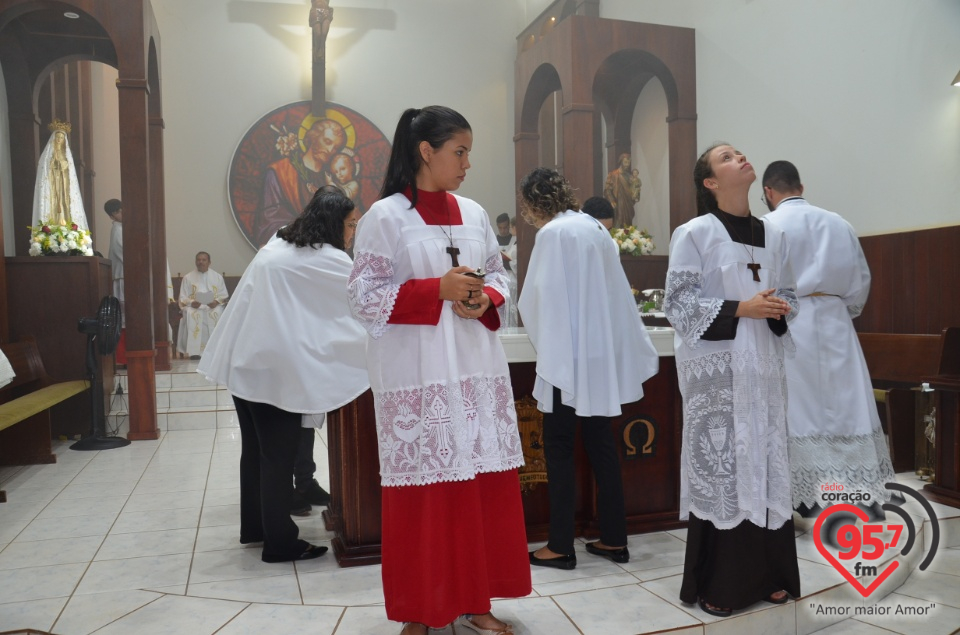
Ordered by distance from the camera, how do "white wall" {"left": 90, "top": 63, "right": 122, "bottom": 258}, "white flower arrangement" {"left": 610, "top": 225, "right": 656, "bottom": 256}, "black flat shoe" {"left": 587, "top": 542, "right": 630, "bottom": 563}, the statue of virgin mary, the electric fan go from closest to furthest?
"black flat shoe" {"left": 587, "top": 542, "right": 630, "bottom": 563}
the electric fan
the statue of virgin mary
"white flower arrangement" {"left": 610, "top": 225, "right": 656, "bottom": 256}
"white wall" {"left": 90, "top": 63, "right": 122, "bottom": 258}

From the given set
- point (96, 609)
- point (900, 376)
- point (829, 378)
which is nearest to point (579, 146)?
point (900, 376)

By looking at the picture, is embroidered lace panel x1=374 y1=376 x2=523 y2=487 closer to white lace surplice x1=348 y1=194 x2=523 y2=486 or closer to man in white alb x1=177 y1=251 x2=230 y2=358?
white lace surplice x1=348 y1=194 x2=523 y2=486

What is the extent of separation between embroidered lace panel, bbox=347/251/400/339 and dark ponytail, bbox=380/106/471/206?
224 millimetres

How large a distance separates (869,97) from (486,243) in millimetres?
4604

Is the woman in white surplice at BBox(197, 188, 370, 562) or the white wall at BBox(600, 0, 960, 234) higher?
the white wall at BBox(600, 0, 960, 234)

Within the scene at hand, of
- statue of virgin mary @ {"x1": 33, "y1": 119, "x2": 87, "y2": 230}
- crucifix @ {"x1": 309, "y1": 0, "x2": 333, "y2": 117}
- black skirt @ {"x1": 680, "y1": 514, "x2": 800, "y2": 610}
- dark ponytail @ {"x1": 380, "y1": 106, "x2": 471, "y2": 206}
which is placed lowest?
black skirt @ {"x1": 680, "y1": 514, "x2": 800, "y2": 610}

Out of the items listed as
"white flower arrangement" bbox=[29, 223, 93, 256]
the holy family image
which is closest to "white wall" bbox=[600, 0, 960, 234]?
the holy family image

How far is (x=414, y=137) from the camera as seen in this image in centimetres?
244

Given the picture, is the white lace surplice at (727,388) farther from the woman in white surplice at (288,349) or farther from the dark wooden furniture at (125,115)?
the dark wooden furniture at (125,115)

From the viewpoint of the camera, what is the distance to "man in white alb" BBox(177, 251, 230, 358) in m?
10.5

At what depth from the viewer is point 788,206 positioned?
13.2ft

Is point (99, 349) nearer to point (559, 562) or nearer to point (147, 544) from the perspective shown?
point (147, 544)

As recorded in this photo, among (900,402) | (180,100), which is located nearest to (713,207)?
(900,402)

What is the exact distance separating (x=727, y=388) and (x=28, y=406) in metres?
4.85
